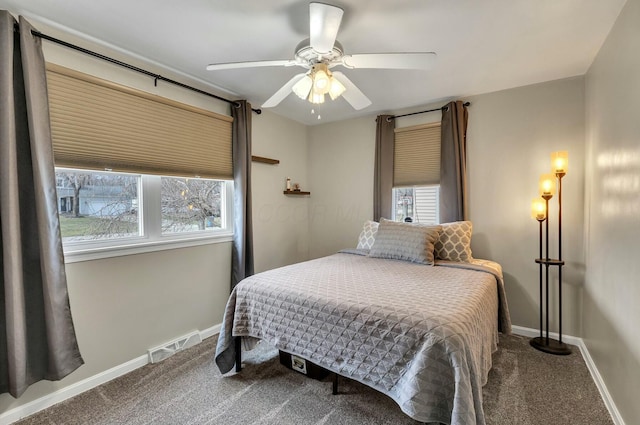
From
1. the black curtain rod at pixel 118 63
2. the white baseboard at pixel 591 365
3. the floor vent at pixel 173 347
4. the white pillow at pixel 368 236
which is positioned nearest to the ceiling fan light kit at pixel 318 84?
the black curtain rod at pixel 118 63

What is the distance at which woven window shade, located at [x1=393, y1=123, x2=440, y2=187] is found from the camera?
322 cm

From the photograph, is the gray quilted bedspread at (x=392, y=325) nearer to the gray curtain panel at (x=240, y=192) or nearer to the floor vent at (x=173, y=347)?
the floor vent at (x=173, y=347)

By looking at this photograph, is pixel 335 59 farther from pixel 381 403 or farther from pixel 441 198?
pixel 381 403

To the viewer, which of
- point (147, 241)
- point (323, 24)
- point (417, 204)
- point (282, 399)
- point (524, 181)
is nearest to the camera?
point (323, 24)

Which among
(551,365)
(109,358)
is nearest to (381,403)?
(551,365)

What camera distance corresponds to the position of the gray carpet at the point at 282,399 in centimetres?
174

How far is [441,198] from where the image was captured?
3.13m

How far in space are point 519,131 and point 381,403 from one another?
2725 mm

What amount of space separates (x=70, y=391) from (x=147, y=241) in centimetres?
110

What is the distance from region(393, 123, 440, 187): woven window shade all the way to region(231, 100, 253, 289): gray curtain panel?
1733 millimetres

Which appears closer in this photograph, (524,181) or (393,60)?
(393,60)

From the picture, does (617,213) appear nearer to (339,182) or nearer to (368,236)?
(368,236)

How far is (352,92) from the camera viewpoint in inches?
83.7

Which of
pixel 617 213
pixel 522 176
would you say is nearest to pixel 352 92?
pixel 617 213
